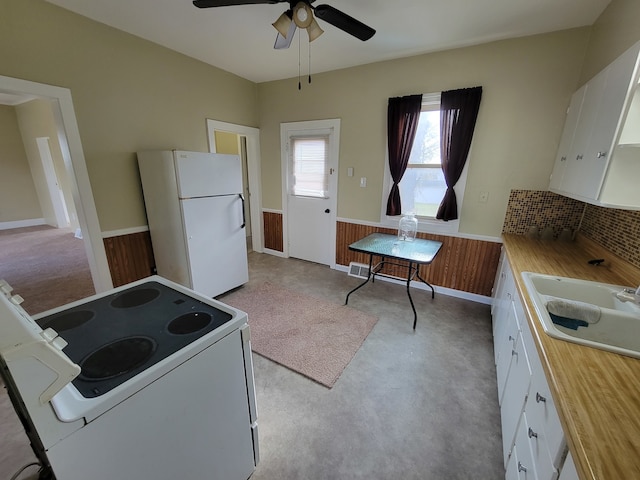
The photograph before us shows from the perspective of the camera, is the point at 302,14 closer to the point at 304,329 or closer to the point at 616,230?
the point at 304,329

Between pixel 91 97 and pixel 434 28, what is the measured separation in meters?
3.06

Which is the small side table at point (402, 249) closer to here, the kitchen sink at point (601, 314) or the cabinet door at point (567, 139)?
the kitchen sink at point (601, 314)

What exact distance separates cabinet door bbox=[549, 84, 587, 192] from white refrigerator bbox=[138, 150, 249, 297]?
3.01m

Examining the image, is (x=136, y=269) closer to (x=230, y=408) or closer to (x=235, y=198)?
(x=235, y=198)

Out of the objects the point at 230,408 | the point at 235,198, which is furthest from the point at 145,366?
the point at 235,198

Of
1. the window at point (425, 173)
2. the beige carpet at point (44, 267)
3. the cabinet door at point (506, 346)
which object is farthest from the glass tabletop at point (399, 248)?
the beige carpet at point (44, 267)

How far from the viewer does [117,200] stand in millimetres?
2594

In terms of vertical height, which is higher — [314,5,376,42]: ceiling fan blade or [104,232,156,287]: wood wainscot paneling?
[314,5,376,42]: ceiling fan blade

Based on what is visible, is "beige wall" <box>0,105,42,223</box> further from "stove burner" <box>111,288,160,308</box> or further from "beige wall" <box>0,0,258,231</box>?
"stove burner" <box>111,288,160,308</box>

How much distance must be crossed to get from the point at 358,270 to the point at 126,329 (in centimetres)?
293

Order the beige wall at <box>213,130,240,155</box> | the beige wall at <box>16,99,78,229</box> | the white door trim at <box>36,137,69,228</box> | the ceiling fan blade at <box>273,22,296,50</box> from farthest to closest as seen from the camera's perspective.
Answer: the white door trim at <box>36,137,69,228</box>
the beige wall at <box>16,99,78,229</box>
the beige wall at <box>213,130,240,155</box>
the ceiling fan blade at <box>273,22,296,50</box>

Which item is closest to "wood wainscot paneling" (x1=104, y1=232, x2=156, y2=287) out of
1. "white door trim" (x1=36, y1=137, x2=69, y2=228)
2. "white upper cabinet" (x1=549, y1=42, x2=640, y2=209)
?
"white upper cabinet" (x1=549, y1=42, x2=640, y2=209)

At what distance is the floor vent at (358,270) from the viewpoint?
11.9 ft

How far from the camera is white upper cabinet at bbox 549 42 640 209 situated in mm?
1370
